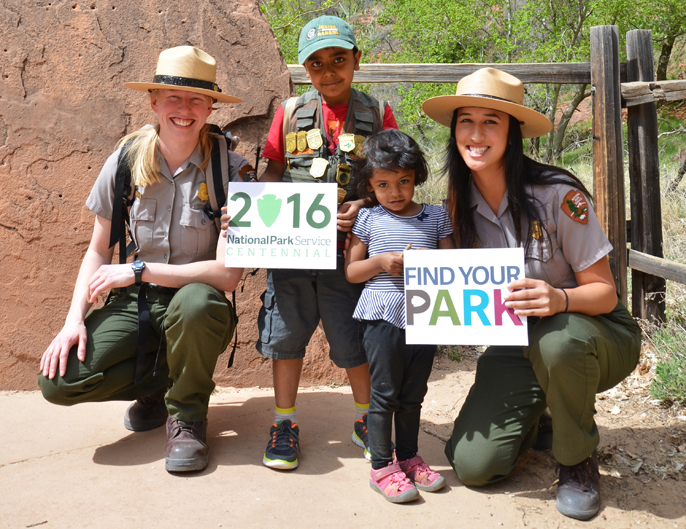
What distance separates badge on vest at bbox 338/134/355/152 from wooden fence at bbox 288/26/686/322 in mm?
1470

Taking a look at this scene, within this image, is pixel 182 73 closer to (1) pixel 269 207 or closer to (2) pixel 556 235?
(1) pixel 269 207

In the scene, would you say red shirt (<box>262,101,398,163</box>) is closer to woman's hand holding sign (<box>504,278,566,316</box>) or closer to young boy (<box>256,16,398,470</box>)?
young boy (<box>256,16,398,470</box>)

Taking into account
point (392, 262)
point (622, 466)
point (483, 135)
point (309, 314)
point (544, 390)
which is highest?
point (483, 135)

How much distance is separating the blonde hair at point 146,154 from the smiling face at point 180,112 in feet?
0.28

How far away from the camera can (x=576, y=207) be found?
101 inches

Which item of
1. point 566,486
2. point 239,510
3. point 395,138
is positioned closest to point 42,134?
point 395,138

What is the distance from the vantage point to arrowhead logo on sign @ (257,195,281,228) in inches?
111

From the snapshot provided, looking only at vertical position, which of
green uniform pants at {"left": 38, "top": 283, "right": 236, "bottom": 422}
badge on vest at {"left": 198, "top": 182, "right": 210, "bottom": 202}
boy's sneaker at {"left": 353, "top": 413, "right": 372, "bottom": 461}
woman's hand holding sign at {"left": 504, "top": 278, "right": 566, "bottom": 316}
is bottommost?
boy's sneaker at {"left": 353, "top": 413, "right": 372, "bottom": 461}

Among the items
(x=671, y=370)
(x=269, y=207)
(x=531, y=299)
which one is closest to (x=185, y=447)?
(x=269, y=207)

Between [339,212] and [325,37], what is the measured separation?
78 centimetres

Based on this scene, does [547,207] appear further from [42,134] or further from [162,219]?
[42,134]

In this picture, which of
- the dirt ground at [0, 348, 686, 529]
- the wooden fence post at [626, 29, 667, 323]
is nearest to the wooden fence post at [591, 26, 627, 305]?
the wooden fence post at [626, 29, 667, 323]

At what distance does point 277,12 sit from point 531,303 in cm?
1109

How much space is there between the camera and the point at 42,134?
11.9 ft
